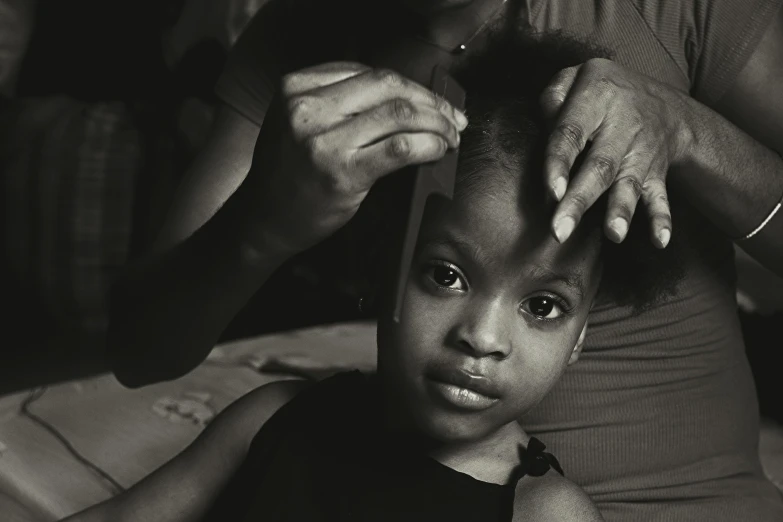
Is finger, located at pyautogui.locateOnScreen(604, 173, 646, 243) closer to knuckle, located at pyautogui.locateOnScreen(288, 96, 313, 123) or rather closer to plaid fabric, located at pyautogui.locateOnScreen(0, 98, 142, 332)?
knuckle, located at pyautogui.locateOnScreen(288, 96, 313, 123)

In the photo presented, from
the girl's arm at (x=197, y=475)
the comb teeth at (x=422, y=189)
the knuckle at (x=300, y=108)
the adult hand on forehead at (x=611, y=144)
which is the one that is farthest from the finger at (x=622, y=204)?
the girl's arm at (x=197, y=475)

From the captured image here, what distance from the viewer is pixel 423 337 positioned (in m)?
0.74

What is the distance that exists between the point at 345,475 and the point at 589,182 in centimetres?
35

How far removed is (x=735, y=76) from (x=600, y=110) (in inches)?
13.4

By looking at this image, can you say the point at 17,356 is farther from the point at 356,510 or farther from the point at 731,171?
the point at 731,171

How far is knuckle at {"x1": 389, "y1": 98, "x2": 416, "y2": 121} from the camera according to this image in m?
0.60

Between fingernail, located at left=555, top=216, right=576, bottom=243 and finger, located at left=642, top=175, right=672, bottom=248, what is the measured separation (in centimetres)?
7

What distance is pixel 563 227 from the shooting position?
2.05 ft

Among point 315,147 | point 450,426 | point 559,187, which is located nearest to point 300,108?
point 315,147

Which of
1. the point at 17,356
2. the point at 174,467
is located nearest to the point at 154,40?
the point at 17,356

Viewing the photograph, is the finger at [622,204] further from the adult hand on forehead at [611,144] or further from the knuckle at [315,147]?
the knuckle at [315,147]

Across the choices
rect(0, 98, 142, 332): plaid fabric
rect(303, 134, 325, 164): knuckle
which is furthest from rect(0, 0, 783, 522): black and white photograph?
rect(0, 98, 142, 332): plaid fabric

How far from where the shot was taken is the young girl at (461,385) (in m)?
0.73

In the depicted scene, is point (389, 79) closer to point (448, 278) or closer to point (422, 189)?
point (422, 189)
